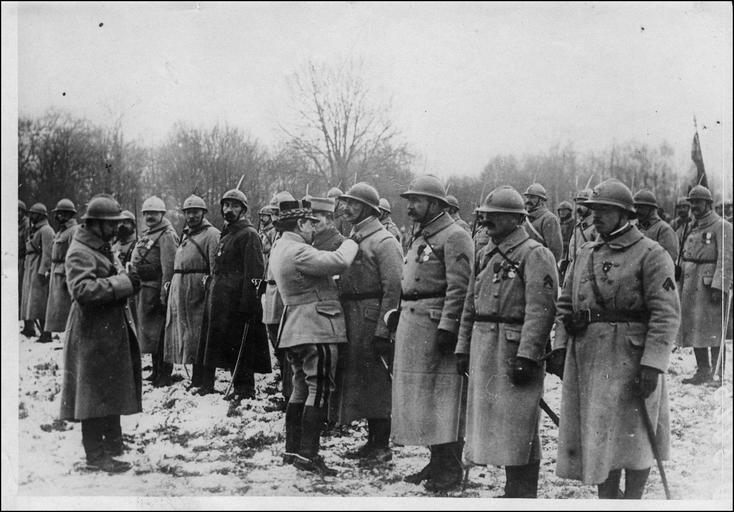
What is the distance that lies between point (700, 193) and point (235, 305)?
18.6ft

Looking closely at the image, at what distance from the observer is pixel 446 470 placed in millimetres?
5586

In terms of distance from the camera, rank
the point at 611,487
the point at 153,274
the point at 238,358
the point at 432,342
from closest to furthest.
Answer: the point at 611,487
the point at 432,342
the point at 238,358
the point at 153,274

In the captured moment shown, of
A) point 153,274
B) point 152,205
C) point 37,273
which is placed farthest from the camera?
point 37,273

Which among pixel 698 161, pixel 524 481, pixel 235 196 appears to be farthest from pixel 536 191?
pixel 524 481

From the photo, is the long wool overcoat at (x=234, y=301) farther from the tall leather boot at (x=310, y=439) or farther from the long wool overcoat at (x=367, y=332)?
the tall leather boot at (x=310, y=439)

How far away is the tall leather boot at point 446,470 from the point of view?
5.49 m

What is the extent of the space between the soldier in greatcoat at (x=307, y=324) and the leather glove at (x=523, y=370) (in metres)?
1.72

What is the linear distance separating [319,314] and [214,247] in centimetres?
305

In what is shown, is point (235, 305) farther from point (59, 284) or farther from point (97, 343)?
point (59, 284)

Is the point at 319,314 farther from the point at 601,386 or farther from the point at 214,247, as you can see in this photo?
the point at 214,247

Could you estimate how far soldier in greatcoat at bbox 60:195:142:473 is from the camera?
582 centimetres

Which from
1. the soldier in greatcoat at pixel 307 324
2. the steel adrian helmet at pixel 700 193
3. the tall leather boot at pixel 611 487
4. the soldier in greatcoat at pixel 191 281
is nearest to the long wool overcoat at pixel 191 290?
the soldier in greatcoat at pixel 191 281

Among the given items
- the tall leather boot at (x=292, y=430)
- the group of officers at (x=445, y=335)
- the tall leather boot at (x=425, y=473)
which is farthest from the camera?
the tall leather boot at (x=292, y=430)

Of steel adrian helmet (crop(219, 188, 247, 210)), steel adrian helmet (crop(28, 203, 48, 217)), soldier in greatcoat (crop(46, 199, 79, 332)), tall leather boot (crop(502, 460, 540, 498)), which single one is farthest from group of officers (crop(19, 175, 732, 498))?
steel adrian helmet (crop(28, 203, 48, 217))
